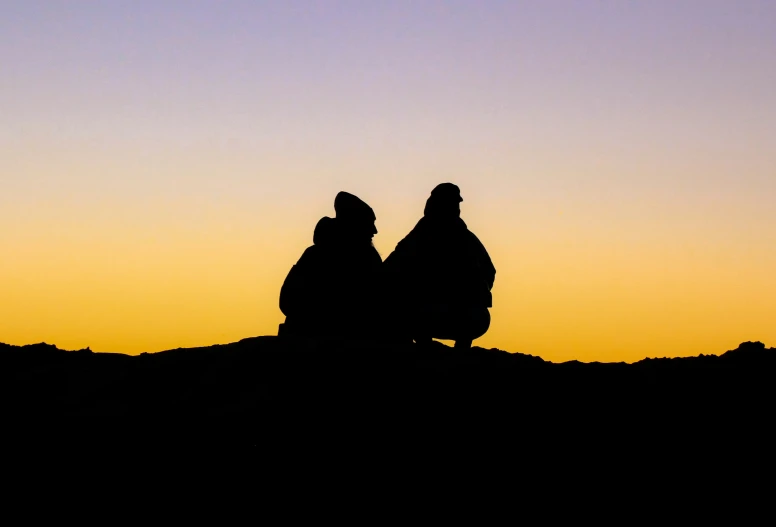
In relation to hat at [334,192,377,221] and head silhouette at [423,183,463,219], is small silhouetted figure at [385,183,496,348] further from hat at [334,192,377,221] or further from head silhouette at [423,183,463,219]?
hat at [334,192,377,221]

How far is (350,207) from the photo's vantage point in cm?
1520

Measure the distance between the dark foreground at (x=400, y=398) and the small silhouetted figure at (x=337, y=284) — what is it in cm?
175

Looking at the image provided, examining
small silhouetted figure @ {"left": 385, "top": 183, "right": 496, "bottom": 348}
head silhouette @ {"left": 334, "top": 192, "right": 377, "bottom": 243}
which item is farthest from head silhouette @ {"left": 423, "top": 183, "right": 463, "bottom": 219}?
head silhouette @ {"left": 334, "top": 192, "right": 377, "bottom": 243}

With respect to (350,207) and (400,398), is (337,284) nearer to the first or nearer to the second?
(350,207)

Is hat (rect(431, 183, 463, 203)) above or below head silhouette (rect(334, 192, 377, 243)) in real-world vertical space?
above

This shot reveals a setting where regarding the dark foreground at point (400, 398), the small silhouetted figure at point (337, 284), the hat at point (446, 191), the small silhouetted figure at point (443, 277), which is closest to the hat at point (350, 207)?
the small silhouetted figure at point (337, 284)

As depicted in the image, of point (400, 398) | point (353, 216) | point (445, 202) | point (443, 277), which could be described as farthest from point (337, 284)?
point (400, 398)

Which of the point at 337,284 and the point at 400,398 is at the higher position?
the point at 337,284

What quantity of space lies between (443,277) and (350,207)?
1.43 m

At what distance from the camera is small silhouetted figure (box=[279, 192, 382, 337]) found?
1513 cm

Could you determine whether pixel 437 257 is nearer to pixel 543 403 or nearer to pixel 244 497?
pixel 543 403

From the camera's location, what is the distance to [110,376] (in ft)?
43.4

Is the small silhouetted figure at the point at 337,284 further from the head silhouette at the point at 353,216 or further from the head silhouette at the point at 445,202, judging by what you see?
the head silhouette at the point at 445,202

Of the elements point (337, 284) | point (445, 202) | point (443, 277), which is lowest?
point (337, 284)
